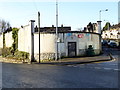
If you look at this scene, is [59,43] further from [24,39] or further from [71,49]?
[24,39]

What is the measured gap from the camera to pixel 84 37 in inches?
1092

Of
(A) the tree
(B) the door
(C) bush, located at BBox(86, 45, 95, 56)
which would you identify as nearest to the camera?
(B) the door

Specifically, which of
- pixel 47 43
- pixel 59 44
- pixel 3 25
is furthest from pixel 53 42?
pixel 3 25

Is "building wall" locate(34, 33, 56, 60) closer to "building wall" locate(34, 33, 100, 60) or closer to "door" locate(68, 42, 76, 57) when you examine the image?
"building wall" locate(34, 33, 100, 60)

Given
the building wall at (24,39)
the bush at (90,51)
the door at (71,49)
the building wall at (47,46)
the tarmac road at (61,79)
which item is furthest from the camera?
the building wall at (24,39)

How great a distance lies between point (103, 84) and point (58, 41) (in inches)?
587

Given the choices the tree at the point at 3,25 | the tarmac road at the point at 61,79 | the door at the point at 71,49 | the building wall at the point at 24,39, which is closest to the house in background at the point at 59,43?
the door at the point at 71,49

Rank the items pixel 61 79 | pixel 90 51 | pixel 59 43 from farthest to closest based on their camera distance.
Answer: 1. pixel 90 51
2. pixel 59 43
3. pixel 61 79

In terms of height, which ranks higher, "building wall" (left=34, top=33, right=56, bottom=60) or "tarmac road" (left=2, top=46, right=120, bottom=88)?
"building wall" (left=34, top=33, right=56, bottom=60)

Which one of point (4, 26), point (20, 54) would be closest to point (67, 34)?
point (20, 54)

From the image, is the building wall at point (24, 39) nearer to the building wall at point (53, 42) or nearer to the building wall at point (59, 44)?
the building wall at point (53, 42)

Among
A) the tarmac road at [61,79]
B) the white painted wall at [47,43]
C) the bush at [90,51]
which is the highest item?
the white painted wall at [47,43]

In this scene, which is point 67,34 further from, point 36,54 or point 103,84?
point 103,84

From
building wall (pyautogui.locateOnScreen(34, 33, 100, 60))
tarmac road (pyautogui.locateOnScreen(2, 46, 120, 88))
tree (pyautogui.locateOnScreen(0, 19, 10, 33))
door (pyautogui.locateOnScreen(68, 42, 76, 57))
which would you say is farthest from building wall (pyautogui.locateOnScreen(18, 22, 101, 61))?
tree (pyautogui.locateOnScreen(0, 19, 10, 33))
